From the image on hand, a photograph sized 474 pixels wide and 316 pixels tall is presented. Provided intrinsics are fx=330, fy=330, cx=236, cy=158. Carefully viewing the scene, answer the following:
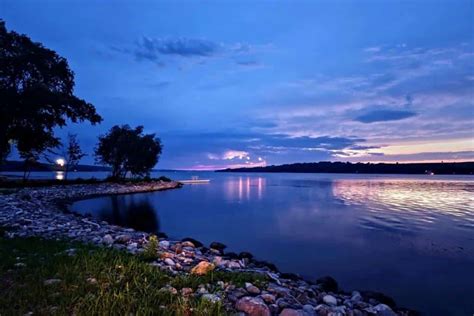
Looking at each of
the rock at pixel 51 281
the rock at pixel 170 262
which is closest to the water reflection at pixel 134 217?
the rock at pixel 170 262

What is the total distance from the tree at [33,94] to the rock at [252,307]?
21.6 meters

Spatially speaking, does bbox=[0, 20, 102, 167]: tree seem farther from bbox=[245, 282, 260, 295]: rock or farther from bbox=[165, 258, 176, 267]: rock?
bbox=[245, 282, 260, 295]: rock

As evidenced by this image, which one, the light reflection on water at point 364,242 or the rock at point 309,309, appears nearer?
the rock at point 309,309

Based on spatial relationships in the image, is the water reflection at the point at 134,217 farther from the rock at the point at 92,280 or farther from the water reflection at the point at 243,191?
the water reflection at the point at 243,191

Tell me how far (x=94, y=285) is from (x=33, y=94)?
20.5 meters

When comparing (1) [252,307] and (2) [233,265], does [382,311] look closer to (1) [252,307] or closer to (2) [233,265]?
(1) [252,307]

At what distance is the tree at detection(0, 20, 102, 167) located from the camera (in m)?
22.1

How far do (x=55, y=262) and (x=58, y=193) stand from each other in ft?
114

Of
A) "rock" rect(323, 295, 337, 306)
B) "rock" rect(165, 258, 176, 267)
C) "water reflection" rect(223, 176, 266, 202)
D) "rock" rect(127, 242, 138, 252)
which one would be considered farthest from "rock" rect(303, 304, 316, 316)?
"water reflection" rect(223, 176, 266, 202)

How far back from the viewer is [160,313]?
209 inches

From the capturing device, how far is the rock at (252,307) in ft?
18.9

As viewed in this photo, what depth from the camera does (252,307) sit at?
19.2 feet

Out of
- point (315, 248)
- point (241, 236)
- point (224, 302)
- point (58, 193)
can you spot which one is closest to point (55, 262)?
point (224, 302)

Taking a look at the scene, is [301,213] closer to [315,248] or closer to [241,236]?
[241,236]
